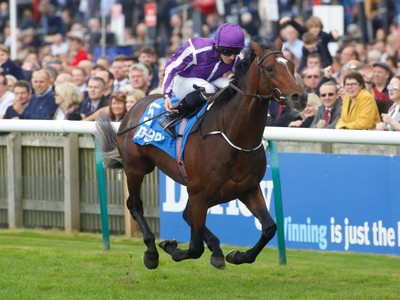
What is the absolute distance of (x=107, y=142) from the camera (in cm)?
964

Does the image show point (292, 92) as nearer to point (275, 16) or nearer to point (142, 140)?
point (142, 140)

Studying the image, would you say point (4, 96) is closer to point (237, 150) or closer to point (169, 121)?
point (169, 121)

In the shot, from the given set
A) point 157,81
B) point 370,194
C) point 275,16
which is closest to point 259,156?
point 370,194

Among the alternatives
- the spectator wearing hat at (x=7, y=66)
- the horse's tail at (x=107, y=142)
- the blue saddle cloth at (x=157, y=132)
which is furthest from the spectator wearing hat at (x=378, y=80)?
the spectator wearing hat at (x=7, y=66)

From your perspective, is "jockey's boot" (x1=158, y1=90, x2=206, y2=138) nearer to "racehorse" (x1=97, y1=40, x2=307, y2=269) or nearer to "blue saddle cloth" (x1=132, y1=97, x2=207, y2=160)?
"blue saddle cloth" (x1=132, y1=97, x2=207, y2=160)

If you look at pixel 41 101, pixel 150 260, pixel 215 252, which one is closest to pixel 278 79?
pixel 215 252

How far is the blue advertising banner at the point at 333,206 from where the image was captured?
9398mm

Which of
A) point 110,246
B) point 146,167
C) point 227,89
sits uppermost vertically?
point 227,89

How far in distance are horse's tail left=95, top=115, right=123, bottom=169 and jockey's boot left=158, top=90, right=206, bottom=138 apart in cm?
108

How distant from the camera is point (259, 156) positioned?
7953 mm

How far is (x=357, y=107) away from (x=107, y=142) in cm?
247

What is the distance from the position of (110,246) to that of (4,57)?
555cm

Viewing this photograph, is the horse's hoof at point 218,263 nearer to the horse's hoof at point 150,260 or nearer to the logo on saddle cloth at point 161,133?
the horse's hoof at point 150,260

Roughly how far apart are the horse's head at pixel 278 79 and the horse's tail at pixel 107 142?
220 cm
